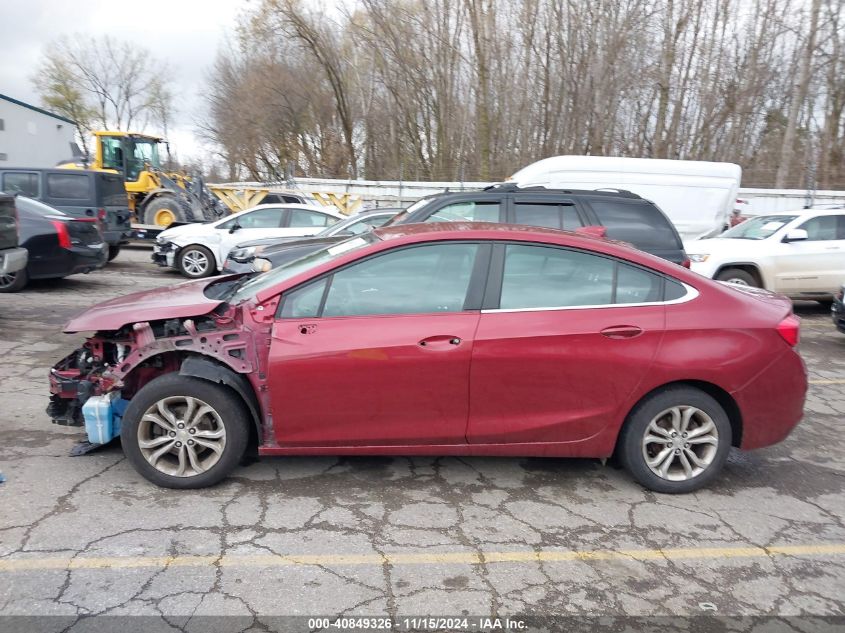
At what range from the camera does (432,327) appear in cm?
367

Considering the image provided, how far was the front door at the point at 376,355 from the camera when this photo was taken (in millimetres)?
3625

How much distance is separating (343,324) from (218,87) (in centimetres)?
3419

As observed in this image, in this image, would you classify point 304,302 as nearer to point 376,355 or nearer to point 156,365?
point 376,355

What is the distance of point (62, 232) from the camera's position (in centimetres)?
973

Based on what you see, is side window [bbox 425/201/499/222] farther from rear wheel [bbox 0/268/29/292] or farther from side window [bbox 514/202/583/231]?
rear wheel [bbox 0/268/29/292]

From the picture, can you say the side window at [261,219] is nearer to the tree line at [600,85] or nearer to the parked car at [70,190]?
the parked car at [70,190]

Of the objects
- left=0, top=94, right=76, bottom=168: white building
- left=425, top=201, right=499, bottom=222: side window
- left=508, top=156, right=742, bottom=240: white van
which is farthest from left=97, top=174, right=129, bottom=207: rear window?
left=0, top=94, right=76, bottom=168: white building

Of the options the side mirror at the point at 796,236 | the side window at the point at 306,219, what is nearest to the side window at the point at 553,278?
the side mirror at the point at 796,236

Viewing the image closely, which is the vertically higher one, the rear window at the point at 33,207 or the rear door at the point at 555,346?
the rear window at the point at 33,207

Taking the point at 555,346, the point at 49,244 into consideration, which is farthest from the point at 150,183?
the point at 555,346

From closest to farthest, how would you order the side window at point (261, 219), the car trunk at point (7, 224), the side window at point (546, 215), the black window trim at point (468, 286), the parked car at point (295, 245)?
the black window trim at point (468, 286) → the side window at point (546, 215) → the car trunk at point (7, 224) → the parked car at point (295, 245) → the side window at point (261, 219)

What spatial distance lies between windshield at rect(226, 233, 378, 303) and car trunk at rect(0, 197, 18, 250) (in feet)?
16.7

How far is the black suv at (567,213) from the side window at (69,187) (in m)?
9.58

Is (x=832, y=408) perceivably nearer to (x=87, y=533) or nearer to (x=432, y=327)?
(x=432, y=327)
